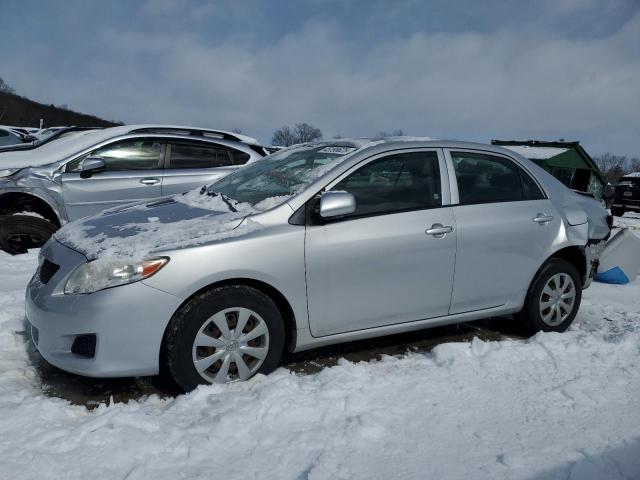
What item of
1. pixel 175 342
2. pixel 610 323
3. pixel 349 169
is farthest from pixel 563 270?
pixel 175 342

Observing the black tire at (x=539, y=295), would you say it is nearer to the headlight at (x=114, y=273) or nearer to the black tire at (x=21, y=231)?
the headlight at (x=114, y=273)

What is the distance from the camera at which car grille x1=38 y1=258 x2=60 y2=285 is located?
3.13 m

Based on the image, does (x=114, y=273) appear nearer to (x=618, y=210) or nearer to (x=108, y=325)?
(x=108, y=325)

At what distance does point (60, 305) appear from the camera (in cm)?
291

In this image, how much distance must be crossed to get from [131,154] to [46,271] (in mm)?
3517

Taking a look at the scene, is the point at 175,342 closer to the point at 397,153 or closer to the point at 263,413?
the point at 263,413

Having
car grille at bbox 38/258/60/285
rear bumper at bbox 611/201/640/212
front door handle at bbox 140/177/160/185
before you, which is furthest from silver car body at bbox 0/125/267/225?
rear bumper at bbox 611/201/640/212

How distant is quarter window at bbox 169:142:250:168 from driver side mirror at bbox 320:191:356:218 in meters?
Result: 3.84

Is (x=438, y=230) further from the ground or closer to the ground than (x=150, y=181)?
closer to the ground

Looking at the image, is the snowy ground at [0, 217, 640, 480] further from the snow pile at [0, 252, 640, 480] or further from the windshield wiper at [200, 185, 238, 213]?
the windshield wiper at [200, 185, 238, 213]

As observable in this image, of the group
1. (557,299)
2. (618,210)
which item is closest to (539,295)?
(557,299)

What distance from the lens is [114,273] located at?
288cm

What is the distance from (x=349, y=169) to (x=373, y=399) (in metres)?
1.45

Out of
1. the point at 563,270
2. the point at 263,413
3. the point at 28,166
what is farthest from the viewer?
the point at 28,166
